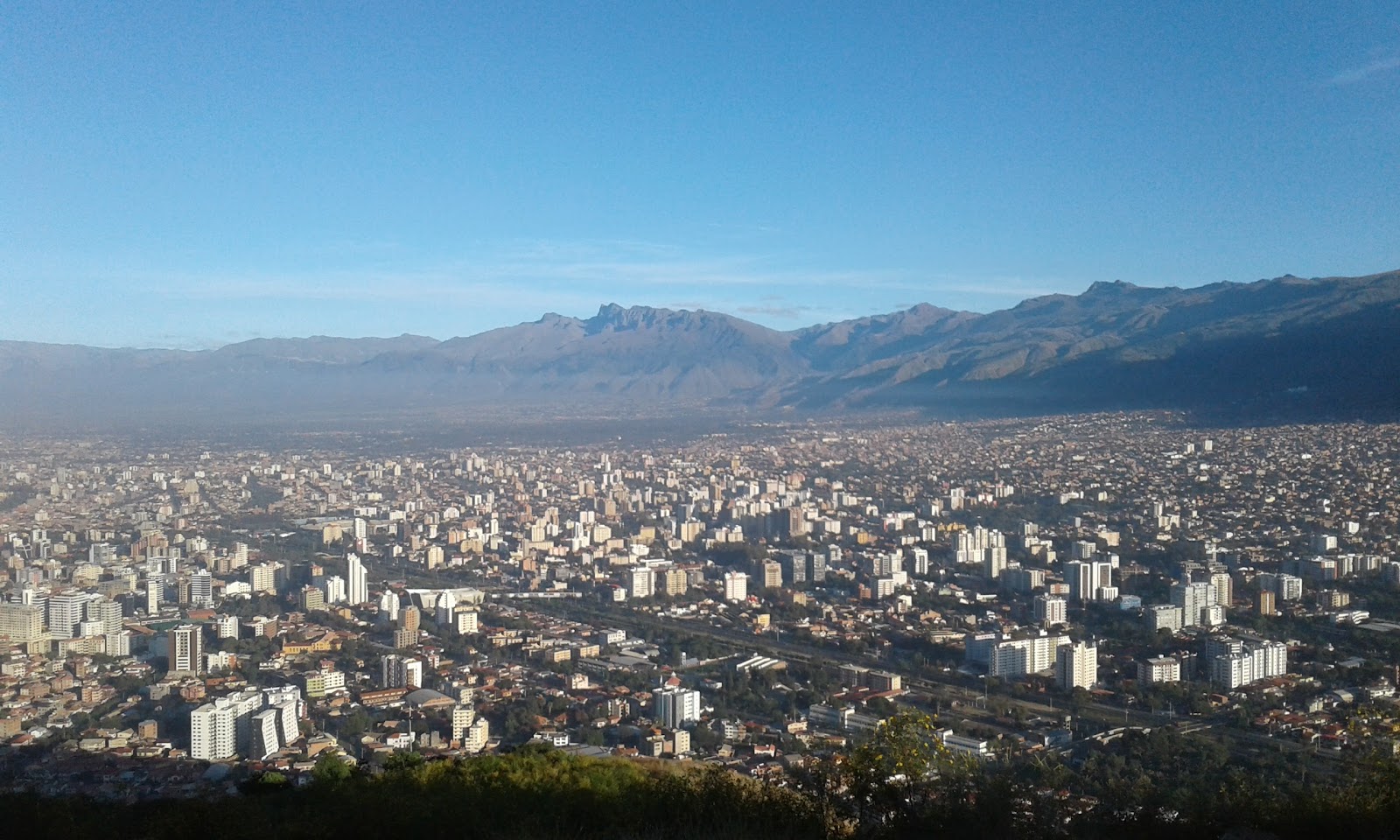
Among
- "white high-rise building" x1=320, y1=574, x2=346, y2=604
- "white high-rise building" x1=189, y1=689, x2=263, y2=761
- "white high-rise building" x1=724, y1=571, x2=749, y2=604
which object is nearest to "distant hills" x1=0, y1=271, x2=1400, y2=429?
"white high-rise building" x1=724, y1=571, x2=749, y2=604

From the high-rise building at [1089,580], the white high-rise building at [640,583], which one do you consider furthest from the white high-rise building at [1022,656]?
the white high-rise building at [640,583]

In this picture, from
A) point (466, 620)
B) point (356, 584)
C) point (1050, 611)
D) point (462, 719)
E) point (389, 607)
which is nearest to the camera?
point (462, 719)

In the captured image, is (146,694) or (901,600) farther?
(901,600)

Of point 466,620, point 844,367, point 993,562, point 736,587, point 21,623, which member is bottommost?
point 466,620

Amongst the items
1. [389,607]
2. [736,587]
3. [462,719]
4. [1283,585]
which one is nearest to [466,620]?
[389,607]

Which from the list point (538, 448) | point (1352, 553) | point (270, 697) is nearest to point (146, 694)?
point (270, 697)

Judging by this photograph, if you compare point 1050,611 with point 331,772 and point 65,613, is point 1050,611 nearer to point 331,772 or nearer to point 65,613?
point 331,772

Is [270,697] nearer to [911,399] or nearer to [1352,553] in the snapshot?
[1352,553]
